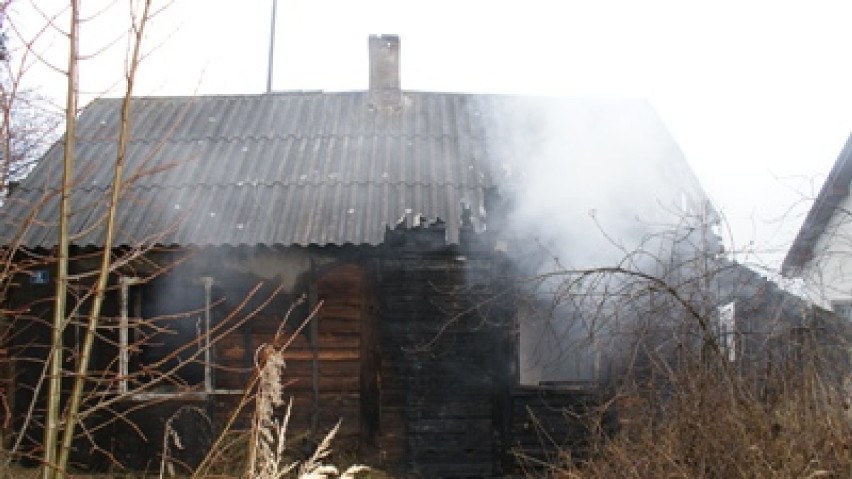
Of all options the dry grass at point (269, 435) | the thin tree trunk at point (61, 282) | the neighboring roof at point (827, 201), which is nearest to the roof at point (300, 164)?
the neighboring roof at point (827, 201)

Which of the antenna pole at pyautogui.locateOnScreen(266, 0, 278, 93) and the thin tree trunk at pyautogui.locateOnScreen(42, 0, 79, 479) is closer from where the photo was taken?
the thin tree trunk at pyautogui.locateOnScreen(42, 0, 79, 479)

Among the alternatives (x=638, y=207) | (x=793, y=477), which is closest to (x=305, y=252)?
(x=638, y=207)

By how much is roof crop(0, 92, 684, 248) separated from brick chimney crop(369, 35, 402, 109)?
0.19 metres

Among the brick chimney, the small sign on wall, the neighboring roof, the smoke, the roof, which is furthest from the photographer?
the neighboring roof

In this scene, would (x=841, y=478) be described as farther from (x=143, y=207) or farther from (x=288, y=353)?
(x=143, y=207)

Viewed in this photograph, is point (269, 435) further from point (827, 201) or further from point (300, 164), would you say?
point (827, 201)

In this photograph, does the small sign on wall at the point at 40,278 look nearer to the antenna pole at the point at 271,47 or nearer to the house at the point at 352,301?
the house at the point at 352,301

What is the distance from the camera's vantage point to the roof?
9.04 meters

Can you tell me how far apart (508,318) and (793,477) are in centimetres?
501

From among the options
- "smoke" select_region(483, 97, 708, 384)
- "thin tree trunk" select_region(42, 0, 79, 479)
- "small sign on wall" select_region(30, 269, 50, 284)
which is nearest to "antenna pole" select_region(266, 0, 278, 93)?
"smoke" select_region(483, 97, 708, 384)

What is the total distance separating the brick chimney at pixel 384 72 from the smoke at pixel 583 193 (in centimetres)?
158

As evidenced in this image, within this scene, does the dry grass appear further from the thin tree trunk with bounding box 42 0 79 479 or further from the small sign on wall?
the small sign on wall

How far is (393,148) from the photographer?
10484 millimetres

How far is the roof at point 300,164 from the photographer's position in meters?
9.04
